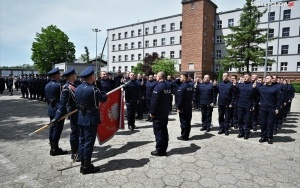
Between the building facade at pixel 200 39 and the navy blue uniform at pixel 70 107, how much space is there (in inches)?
1327

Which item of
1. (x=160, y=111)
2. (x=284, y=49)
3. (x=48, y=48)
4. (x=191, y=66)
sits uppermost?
(x=48, y=48)

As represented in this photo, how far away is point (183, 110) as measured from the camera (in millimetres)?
6973

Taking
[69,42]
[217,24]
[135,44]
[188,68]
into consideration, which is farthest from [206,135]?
[69,42]

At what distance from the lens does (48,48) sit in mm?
52125

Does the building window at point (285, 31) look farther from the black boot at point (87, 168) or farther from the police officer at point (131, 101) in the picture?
the black boot at point (87, 168)

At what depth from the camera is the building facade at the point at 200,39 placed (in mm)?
38406

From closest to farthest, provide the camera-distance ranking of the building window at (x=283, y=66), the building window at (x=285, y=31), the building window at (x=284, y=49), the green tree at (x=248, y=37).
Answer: the green tree at (x=248, y=37) → the building window at (x=285, y=31) → the building window at (x=284, y=49) → the building window at (x=283, y=66)

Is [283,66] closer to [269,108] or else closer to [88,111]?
[269,108]

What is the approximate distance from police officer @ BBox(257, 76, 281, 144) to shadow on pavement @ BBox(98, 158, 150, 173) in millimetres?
3952

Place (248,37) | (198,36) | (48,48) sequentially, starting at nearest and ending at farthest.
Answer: (248,37)
(198,36)
(48,48)

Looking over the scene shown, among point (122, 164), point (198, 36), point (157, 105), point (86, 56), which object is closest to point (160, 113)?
point (157, 105)

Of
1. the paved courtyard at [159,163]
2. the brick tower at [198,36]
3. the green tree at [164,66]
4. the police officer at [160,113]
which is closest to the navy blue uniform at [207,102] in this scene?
the paved courtyard at [159,163]

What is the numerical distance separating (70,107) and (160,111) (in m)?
2.14

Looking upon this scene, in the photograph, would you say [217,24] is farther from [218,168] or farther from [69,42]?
[218,168]
